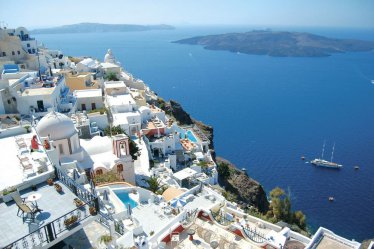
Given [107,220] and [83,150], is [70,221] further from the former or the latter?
[83,150]

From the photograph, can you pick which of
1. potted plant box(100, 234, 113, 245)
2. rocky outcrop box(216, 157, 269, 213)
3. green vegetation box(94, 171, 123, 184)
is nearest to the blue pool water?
green vegetation box(94, 171, 123, 184)

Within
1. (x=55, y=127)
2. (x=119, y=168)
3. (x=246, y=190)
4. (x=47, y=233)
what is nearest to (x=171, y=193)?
(x=119, y=168)

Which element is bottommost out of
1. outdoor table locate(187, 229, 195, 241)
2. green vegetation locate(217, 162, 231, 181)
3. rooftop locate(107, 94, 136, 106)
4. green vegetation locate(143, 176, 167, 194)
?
green vegetation locate(217, 162, 231, 181)

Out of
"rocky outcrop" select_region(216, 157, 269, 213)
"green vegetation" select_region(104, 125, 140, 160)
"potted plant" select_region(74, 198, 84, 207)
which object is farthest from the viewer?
"rocky outcrop" select_region(216, 157, 269, 213)

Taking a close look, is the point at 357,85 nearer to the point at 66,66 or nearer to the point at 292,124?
the point at 292,124

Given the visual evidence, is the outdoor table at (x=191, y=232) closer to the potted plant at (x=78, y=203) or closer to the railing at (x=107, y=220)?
the railing at (x=107, y=220)

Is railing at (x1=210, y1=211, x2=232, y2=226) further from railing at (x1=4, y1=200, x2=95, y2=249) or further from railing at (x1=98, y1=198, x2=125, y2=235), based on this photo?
railing at (x1=4, y1=200, x2=95, y2=249)

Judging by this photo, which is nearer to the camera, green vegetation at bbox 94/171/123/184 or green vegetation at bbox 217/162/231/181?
green vegetation at bbox 94/171/123/184

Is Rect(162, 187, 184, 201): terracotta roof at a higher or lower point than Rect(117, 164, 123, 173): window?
lower
